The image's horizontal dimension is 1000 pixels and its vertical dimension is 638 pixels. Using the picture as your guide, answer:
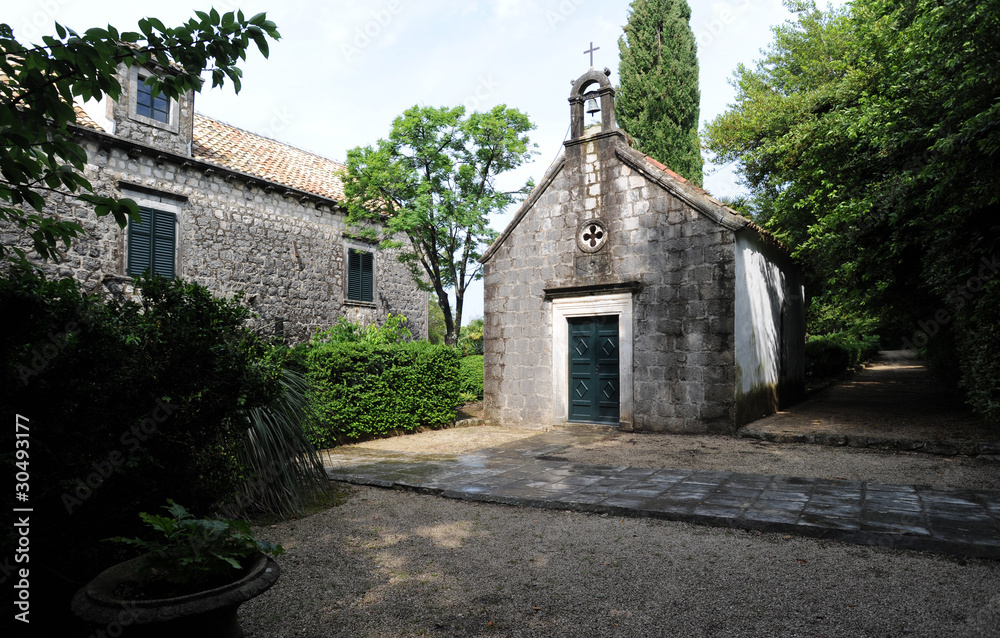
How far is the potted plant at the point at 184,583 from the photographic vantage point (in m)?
2.16

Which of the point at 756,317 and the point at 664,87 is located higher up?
the point at 664,87

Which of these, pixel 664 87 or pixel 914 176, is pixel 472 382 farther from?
pixel 664 87

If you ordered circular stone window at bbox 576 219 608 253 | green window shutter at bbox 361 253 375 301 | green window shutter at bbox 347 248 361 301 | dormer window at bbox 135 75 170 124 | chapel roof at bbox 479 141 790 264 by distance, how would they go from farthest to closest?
green window shutter at bbox 361 253 375 301
green window shutter at bbox 347 248 361 301
dormer window at bbox 135 75 170 124
circular stone window at bbox 576 219 608 253
chapel roof at bbox 479 141 790 264

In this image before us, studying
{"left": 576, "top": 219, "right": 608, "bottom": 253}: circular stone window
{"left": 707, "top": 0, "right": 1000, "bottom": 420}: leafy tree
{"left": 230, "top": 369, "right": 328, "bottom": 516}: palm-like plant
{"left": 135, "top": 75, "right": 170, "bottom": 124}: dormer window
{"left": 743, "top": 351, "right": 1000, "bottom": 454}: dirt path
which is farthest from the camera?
{"left": 135, "top": 75, "right": 170, "bottom": 124}: dormer window

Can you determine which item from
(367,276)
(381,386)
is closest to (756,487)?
(381,386)

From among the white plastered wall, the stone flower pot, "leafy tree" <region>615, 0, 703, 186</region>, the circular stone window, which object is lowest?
the stone flower pot

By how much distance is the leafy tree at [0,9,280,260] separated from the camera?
7.80 ft

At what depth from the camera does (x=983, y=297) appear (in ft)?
22.6

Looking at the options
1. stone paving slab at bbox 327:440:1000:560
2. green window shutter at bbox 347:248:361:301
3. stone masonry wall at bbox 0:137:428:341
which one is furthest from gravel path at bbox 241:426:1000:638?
green window shutter at bbox 347:248:361:301

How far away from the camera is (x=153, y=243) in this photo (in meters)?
12.5

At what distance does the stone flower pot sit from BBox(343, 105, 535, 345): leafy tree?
11781mm

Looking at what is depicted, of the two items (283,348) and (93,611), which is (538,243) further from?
(93,611)

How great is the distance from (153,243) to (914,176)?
14444 mm

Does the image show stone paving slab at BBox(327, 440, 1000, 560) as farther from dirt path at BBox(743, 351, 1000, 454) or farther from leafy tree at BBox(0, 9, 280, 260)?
leafy tree at BBox(0, 9, 280, 260)
